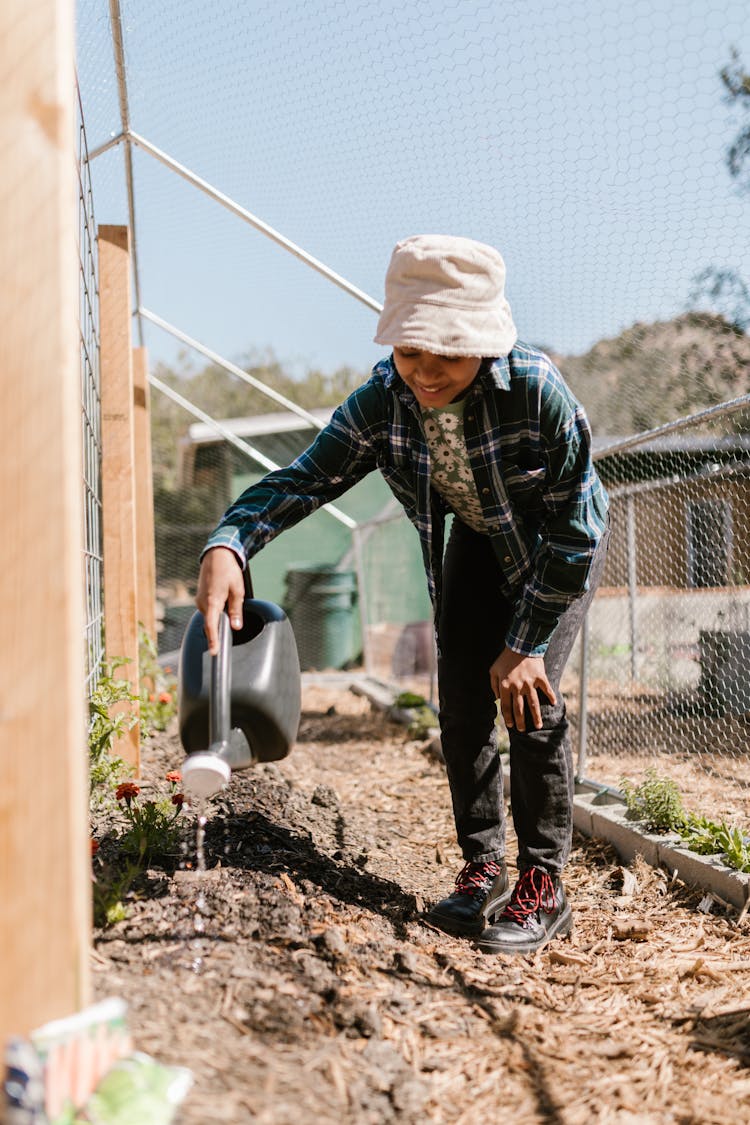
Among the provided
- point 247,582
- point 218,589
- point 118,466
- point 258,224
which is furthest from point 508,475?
point 258,224

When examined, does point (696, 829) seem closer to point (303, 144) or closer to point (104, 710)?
point (104, 710)

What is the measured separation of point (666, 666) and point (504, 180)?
121 inches

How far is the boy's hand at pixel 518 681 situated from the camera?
2250 millimetres

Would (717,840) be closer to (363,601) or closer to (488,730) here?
(488,730)

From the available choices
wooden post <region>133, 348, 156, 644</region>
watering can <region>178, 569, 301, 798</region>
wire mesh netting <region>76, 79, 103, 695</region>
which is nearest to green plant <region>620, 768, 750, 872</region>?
watering can <region>178, 569, 301, 798</region>

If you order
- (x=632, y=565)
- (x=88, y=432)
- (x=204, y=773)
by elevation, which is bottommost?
(x=204, y=773)

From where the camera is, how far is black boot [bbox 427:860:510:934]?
→ 246 cm

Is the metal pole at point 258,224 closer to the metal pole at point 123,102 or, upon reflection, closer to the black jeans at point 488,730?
the metal pole at point 123,102

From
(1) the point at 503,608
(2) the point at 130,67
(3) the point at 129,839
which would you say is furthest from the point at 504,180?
(3) the point at 129,839

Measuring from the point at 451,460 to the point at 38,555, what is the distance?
1.26 meters

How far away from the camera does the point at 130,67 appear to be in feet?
13.2

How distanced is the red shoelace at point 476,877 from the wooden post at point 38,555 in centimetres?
145

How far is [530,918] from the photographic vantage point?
2428 mm

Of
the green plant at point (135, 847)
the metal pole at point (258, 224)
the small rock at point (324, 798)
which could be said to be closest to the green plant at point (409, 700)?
the small rock at point (324, 798)
